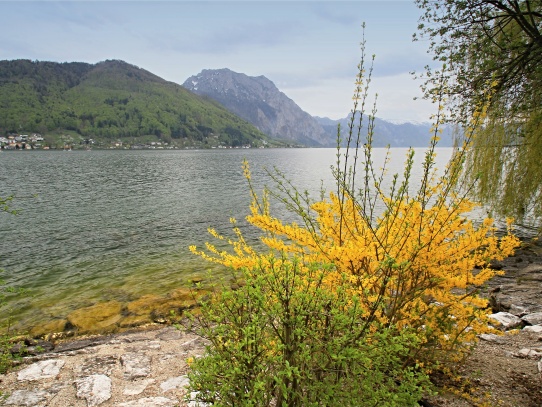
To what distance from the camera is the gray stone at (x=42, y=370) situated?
5.66m

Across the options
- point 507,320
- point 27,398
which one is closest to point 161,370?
point 27,398

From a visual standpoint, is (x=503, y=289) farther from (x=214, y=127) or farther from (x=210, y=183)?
(x=214, y=127)

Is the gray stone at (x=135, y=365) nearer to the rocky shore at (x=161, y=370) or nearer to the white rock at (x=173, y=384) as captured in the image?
the rocky shore at (x=161, y=370)

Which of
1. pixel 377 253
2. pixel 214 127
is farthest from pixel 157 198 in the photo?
pixel 214 127

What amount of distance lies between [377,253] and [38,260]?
50.0ft

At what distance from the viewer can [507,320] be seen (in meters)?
6.25

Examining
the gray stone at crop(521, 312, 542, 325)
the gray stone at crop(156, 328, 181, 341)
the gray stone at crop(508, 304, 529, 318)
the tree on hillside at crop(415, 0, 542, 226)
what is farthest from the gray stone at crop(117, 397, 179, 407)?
the tree on hillside at crop(415, 0, 542, 226)

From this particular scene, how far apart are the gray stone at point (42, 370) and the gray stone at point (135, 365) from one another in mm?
1082

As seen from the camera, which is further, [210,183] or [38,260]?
[210,183]

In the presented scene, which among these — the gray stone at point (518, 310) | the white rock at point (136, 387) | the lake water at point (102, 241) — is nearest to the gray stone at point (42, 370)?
the white rock at point (136, 387)

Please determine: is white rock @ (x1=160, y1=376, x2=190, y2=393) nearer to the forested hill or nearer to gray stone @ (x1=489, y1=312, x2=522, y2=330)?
gray stone @ (x1=489, y1=312, x2=522, y2=330)

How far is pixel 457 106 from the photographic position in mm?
11078

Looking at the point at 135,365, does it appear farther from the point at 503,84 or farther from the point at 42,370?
the point at 503,84

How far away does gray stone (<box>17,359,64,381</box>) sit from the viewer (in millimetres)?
5660
